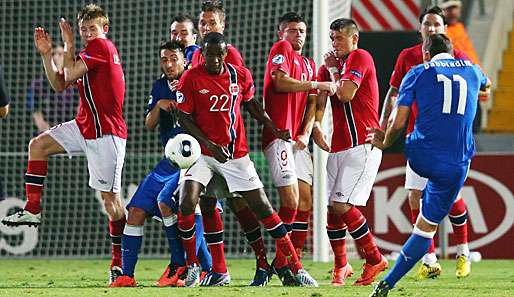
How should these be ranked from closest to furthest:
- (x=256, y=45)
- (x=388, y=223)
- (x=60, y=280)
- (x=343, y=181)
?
(x=343, y=181), (x=60, y=280), (x=388, y=223), (x=256, y=45)

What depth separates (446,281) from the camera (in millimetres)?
10039

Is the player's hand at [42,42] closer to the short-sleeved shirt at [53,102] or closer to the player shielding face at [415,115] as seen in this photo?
the player shielding face at [415,115]

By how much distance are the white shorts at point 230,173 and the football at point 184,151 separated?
0.11 m

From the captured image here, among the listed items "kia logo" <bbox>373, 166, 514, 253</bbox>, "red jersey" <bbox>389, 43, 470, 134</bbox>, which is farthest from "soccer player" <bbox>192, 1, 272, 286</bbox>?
"kia logo" <bbox>373, 166, 514, 253</bbox>

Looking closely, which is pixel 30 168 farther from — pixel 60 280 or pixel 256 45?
pixel 256 45

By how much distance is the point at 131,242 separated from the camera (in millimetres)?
9625

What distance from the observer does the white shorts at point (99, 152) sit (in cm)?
985

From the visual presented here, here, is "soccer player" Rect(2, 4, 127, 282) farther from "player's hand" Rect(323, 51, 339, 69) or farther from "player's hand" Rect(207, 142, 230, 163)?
"player's hand" Rect(323, 51, 339, 69)

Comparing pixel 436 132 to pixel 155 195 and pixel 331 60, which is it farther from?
pixel 155 195

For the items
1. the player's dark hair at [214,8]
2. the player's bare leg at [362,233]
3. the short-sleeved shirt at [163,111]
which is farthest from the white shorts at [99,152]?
the player's bare leg at [362,233]

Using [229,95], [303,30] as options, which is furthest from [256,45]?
[229,95]

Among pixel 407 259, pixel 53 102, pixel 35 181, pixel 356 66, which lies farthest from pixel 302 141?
pixel 53 102

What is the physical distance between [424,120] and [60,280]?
3.79 metres

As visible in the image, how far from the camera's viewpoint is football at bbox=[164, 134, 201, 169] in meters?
9.02
